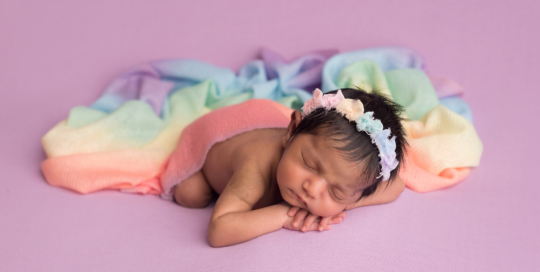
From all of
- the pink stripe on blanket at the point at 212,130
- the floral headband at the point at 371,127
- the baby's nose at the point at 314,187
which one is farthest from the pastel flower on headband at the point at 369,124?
the pink stripe on blanket at the point at 212,130

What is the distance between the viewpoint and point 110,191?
1.80 metres

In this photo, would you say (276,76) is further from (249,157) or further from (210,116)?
(249,157)

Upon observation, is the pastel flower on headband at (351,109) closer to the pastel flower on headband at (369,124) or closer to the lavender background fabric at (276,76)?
the pastel flower on headband at (369,124)

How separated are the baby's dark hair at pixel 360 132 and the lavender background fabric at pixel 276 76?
24 centimetres

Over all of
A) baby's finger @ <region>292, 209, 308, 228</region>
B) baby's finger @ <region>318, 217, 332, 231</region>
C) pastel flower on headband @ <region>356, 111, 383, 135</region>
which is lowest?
baby's finger @ <region>318, 217, 332, 231</region>

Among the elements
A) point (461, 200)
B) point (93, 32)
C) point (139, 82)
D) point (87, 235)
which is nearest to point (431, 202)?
point (461, 200)

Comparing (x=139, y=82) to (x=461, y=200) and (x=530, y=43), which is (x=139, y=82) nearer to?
(x=461, y=200)

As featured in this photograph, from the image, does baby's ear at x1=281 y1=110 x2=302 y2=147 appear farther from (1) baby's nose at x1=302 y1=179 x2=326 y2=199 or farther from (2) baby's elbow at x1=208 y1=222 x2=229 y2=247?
(2) baby's elbow at x1=208 y1=222 x2=229 y2=247

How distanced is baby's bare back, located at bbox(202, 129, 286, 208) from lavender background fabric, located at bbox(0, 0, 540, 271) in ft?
0.49

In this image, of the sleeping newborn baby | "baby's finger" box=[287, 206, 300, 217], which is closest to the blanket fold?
the sleeping newborn baby

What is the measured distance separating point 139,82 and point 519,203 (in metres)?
1.71

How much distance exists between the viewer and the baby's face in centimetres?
131

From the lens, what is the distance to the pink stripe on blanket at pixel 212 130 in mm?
1695

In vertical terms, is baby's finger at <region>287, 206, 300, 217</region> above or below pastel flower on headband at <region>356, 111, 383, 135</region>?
below
